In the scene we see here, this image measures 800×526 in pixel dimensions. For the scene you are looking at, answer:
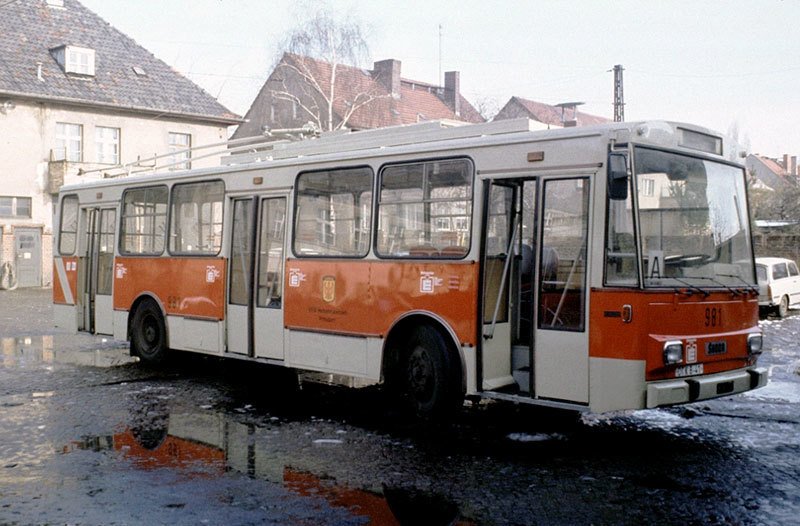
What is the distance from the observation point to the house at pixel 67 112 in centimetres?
3862

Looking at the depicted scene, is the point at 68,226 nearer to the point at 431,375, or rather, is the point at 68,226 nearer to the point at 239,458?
the point at 431,375

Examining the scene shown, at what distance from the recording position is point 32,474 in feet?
23.9

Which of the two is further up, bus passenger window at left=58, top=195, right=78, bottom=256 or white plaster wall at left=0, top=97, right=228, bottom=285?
white plaster wall at left=0, top=97, right=228, bottom=285

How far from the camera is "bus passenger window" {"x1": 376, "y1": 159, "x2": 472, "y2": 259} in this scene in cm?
944

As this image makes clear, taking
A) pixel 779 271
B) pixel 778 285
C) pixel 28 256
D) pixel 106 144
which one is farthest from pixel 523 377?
pixel 106 144

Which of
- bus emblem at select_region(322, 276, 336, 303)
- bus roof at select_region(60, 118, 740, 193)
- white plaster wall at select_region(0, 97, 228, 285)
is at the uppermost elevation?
white plaster wall at select_region(0, 97, 228, 285)

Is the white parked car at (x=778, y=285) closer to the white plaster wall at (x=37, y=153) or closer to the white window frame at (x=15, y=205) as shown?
the white plaster wall at (x=37, y=153)

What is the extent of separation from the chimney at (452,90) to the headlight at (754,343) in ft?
195

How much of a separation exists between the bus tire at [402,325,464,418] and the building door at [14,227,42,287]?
107 feet

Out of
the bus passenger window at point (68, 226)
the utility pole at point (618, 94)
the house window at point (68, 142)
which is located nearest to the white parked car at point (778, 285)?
the utility pole at point (618, 94)

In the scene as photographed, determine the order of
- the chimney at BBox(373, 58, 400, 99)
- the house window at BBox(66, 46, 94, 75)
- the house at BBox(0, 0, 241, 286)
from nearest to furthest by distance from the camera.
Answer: the house at BBox(0, 0, 241, 286), the house window at BBox(66, 46, 94, 75), the chimney at BBox(373, 58, 400, 99)

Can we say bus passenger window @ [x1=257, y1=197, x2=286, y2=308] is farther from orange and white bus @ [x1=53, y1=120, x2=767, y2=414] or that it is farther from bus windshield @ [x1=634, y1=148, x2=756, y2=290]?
bus windshield @ [x1=634, y1=148, x2=756, y2=290]

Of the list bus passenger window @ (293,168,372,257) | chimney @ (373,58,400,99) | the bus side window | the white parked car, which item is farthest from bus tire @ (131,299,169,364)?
chimney @ (373,58,400,99)

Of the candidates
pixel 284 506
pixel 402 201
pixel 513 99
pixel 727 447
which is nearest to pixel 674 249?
pixel 727 447
